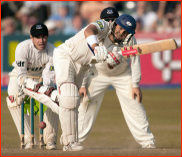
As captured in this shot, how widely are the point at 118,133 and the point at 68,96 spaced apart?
2.58m

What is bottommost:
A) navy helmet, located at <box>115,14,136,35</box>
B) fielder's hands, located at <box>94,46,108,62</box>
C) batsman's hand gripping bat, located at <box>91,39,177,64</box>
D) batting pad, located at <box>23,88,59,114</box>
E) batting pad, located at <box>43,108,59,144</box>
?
batting pad, located at <box>43,108,59,144</box>

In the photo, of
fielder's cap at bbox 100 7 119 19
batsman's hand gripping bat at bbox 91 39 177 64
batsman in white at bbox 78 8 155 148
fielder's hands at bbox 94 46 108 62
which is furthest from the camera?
fielder's cap at bbox 100 7 119 19

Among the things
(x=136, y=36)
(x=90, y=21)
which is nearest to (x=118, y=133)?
(x=136, y=36)

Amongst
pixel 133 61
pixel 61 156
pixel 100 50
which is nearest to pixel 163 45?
pixel 100 50

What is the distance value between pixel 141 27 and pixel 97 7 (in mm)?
1570

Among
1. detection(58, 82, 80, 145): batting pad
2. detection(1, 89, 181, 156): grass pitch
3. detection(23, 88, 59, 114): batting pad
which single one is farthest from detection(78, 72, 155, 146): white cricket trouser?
detection(58, 82, 80, 145): batting pad

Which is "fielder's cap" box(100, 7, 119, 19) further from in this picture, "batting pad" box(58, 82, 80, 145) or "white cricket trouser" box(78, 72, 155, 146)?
"batting pad" box(58, 82, 80, 145)

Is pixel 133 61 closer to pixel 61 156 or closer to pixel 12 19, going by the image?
pixel 61 156

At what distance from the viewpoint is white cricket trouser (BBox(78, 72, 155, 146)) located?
5311 mm

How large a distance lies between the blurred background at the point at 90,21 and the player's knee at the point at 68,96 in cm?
745

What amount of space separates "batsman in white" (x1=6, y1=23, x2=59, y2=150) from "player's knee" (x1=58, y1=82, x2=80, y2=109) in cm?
88

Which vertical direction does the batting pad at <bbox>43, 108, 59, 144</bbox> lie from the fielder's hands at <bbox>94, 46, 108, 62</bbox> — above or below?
below

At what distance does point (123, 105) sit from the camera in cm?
545

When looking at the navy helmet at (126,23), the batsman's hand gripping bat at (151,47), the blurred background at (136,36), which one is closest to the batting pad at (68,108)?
the batsman's hand gripping bat at (151,47)
